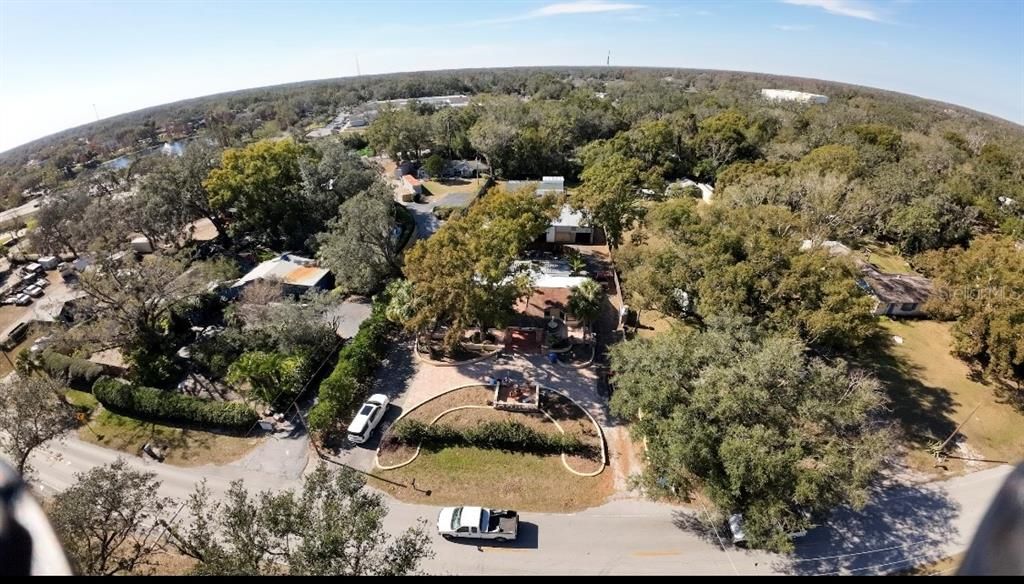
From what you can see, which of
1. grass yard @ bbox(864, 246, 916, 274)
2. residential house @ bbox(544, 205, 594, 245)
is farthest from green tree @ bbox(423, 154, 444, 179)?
grass yard @ bbox(864, 246, 916, 274)

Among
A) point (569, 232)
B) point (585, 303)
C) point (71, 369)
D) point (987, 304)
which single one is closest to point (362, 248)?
point (585, 303)

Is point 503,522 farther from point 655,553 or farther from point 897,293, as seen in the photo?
point 897,293

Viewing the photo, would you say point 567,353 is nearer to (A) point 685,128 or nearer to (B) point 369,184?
(B) point 369,184

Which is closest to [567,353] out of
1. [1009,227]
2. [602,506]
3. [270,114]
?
[602,506]

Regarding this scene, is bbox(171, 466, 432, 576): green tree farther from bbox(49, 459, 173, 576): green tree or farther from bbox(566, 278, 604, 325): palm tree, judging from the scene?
bbox(566, 278, 604, 325): palm tree

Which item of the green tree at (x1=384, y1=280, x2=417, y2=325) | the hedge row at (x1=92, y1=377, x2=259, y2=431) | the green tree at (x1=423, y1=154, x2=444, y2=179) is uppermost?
the green tree at (x1=423, y1=154, x2=444, y2=179)

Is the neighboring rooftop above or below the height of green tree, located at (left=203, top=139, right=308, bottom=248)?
below
